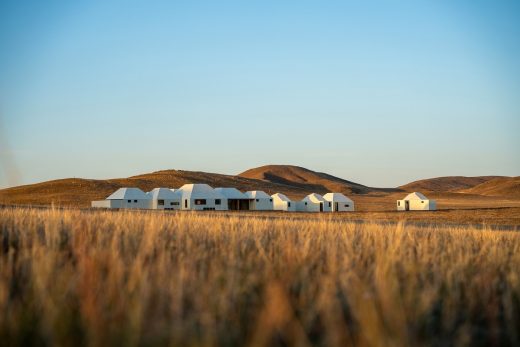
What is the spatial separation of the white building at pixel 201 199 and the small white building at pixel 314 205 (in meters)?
9.92

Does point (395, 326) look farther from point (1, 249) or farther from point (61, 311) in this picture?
point (1, 249)

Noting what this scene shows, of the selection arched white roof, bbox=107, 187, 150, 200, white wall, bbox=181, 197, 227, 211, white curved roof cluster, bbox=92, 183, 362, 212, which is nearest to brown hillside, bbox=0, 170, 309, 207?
arched white roof, bbox=107, 187, 150, 200

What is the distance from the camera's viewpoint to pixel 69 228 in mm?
6816

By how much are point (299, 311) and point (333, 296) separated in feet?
1.07

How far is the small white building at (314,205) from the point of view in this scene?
67.3 m

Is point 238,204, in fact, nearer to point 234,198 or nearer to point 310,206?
point 234,198

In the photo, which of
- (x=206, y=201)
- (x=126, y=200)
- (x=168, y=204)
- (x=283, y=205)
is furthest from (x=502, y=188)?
(x=126, y=200)

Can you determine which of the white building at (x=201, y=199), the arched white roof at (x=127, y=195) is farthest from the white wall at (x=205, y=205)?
the arched white roof at (x=127, y=195)

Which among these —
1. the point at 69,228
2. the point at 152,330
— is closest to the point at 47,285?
the point at 152,330

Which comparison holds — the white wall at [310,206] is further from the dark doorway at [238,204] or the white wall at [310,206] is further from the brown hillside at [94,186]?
the brown hillside at [94,186]

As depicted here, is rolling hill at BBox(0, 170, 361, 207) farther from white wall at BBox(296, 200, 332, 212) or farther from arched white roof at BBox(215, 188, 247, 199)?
white wall at BBox(296, 200, 332, 212)

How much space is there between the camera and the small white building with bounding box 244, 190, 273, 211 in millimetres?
68938

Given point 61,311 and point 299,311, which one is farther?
point 299,311

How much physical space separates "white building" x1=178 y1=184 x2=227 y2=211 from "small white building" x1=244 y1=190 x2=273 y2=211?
13.6 ft
